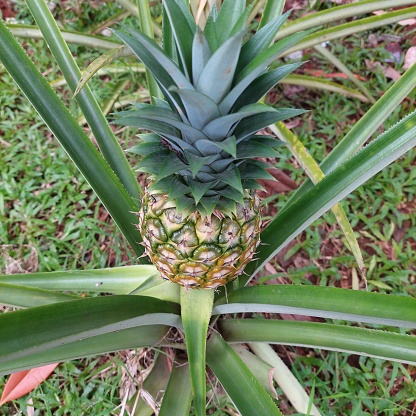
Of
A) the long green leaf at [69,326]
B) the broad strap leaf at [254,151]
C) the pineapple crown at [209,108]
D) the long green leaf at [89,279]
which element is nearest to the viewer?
the long green leaf at [69,326]

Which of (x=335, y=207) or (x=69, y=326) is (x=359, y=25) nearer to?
(x=335, y=207)

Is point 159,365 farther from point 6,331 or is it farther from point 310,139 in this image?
point 310,139

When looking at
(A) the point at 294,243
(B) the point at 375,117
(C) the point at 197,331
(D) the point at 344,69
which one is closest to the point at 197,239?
(C) the point at 197,331

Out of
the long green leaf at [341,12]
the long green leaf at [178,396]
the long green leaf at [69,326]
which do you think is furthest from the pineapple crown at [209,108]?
the long green leaf at [341,12]

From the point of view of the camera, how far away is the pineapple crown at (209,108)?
2.02 ft

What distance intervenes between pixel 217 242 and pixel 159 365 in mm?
515

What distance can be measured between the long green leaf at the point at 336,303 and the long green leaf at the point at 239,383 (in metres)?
0.13

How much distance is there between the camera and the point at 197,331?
82 centimetres

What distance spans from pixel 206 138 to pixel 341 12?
2.98 ft

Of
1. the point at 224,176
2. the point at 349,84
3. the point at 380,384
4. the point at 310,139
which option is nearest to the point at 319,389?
the point at 380,384

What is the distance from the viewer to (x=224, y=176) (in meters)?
0.74

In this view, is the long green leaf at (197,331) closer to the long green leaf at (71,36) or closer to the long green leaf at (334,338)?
the long green leaf at (334,338)

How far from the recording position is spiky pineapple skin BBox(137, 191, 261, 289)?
31.2 inches

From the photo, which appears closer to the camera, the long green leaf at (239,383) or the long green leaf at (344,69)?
the long green leaf at (239,383)
